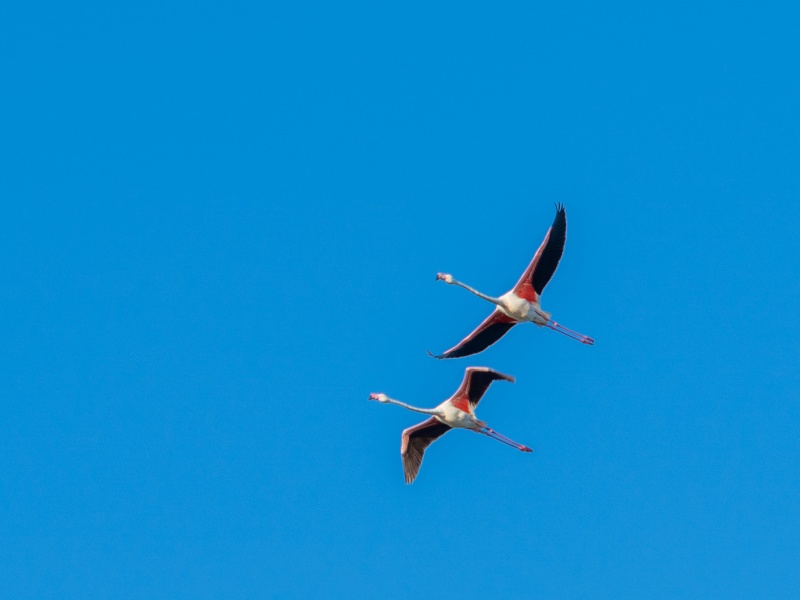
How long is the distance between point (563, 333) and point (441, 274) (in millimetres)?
4542

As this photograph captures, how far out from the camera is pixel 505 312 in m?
73.8

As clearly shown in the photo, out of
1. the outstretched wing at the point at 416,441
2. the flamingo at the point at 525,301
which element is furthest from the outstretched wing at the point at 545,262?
the outstretched wing at the point at 416,441

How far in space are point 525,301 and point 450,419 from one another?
15.1 feet

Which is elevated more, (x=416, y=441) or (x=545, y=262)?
(x=545, y=262)

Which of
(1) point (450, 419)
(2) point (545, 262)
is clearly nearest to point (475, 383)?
(1) point (450, 419)

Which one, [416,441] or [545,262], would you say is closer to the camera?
[545,262]

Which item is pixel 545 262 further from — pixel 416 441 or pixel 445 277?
pixel 416 441

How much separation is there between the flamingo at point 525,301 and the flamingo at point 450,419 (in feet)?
4.77

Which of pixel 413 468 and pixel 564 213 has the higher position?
pixel 564 213

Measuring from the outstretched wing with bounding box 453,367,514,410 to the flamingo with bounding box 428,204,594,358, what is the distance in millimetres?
1222

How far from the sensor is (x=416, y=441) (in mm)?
75750

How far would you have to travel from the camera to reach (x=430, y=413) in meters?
74.1

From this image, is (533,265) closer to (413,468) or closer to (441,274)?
(441,274)

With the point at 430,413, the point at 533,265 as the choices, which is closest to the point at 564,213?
the point at 533,265
